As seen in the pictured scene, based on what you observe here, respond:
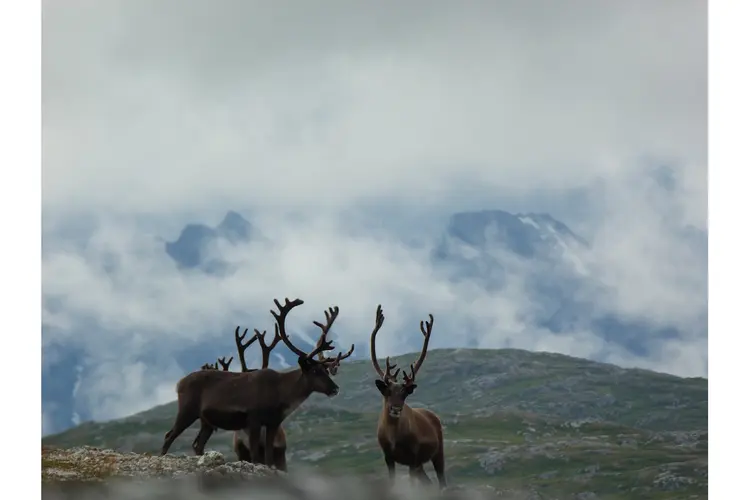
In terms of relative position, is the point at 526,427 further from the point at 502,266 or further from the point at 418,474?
the point at 418,474

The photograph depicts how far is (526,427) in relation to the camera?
25.0m

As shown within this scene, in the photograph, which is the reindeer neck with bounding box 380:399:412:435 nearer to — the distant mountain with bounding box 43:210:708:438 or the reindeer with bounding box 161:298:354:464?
the reindeer with bounding box 161:298:354:464

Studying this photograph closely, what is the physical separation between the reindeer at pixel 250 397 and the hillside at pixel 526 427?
7997 mm

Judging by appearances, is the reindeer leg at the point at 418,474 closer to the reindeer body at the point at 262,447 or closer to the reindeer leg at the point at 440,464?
the reindeer leg at the point at 440,464

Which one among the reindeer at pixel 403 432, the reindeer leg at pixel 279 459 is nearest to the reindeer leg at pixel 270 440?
the reindeer leg at pixel 279 459

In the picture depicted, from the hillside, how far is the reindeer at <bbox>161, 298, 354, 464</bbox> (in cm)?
800

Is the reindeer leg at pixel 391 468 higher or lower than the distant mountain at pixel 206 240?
lower

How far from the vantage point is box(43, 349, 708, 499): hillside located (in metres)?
19.4

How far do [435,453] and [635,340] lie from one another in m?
15.9

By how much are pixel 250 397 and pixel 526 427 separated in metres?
15.2

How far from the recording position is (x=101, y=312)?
27203mm

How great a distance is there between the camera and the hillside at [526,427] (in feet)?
63.7

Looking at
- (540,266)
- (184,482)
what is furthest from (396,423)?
(540,266)

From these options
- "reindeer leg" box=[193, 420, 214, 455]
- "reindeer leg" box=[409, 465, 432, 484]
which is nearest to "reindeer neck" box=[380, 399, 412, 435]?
"reindeer leg" box=[409, 465, 432, 484]
